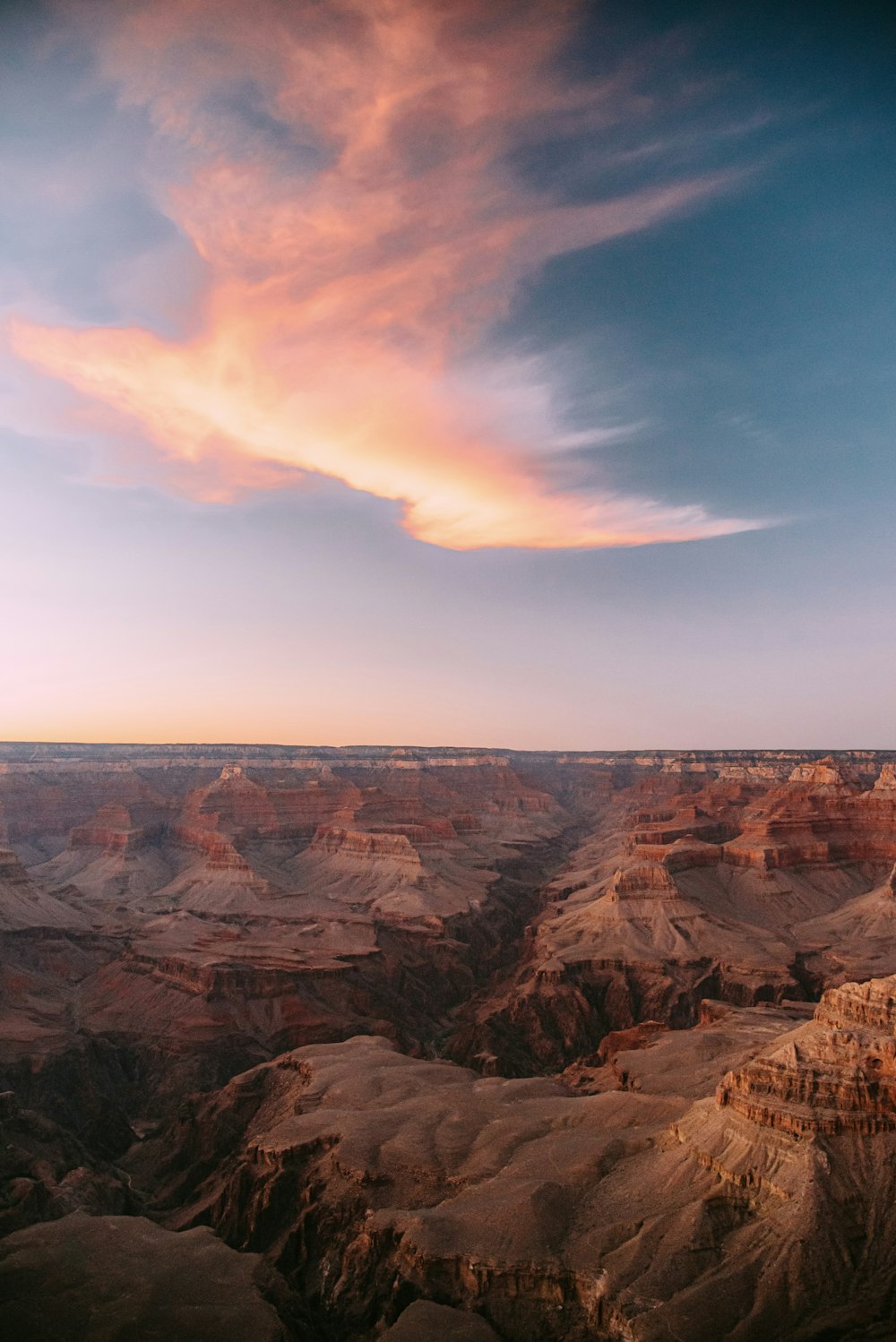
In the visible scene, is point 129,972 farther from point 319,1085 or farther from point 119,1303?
point 119,1303

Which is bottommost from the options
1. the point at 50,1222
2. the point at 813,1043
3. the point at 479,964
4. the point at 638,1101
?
the point at 479,964

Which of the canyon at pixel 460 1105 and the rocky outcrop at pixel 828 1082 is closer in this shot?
the canyon at pixel 460 1105

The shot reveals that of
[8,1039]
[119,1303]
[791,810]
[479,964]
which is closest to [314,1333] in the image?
[119,1303]

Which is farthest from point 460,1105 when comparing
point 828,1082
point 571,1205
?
point 828,1082

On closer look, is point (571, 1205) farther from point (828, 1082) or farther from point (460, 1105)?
point (460, 1105)

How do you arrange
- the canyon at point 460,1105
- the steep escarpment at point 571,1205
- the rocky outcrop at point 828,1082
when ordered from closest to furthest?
the steep escarpment at point 571,1205, the canyon at point 460,1105, the rocky outcrop at point 828,1082

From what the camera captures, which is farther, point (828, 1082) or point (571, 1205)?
point (828, 1082)

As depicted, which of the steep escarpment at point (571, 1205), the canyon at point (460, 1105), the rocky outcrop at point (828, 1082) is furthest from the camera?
the rocky outcrop at point (828, 1082)

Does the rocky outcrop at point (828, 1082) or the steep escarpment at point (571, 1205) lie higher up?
the rocky outcrop at point (828, 1082)
